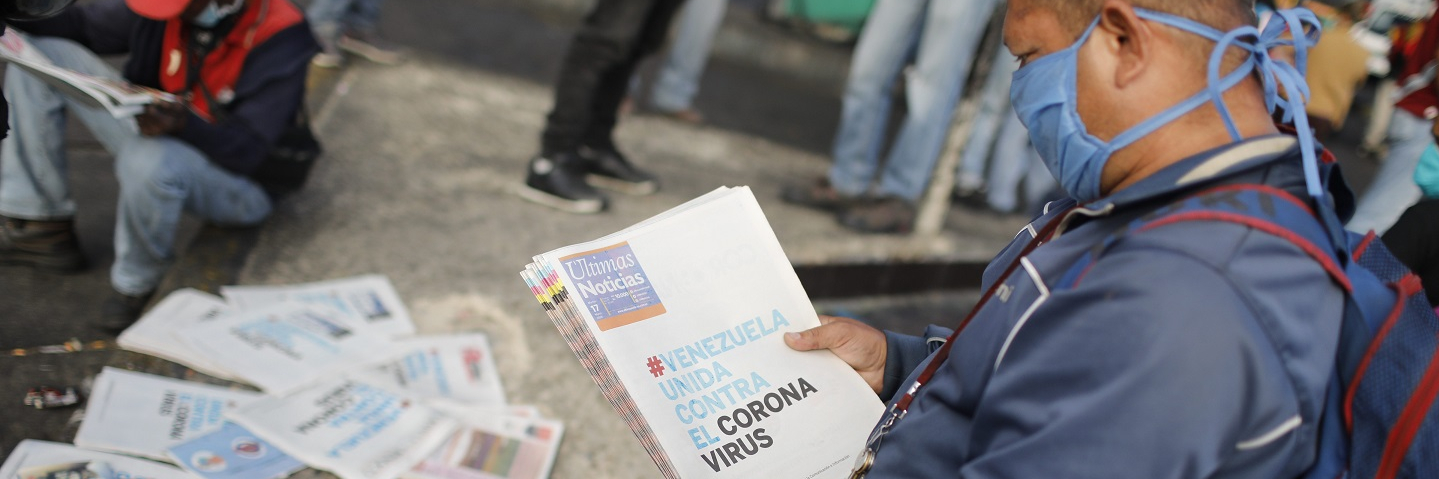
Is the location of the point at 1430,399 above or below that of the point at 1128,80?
below

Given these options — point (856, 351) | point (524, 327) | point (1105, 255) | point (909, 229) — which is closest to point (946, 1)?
point (909, 229)

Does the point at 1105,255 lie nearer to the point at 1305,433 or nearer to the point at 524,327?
the point at 1305,433

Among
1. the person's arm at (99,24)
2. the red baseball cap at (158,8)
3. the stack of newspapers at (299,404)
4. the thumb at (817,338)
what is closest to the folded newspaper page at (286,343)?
the stack of newspapers at (299,404)

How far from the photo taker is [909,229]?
4461mm

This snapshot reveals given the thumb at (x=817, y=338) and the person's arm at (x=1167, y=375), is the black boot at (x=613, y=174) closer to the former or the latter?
the thumb at (x=817, y=338)

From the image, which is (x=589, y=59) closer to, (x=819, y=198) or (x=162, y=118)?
(x=819, y=198)

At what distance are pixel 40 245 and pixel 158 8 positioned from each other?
797 mm

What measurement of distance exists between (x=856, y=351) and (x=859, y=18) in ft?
19.4

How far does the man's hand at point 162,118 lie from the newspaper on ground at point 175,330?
16.4 inches

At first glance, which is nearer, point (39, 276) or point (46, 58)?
point (46, 58)

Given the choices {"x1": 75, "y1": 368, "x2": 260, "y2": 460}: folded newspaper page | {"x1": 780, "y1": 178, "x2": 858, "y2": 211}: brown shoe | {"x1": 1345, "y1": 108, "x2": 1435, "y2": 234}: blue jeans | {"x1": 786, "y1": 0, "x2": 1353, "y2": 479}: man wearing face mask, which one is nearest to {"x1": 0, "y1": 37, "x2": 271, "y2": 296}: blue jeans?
{"x1": 75, "y1": 368, "x2": 260, "y2": 460}: folded newspaper page

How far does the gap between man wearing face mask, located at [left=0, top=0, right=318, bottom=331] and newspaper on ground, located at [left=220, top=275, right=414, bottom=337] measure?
0.27 meters

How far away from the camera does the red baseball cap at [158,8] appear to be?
2500mm

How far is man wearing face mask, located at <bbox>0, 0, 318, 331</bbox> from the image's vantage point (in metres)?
2.67
